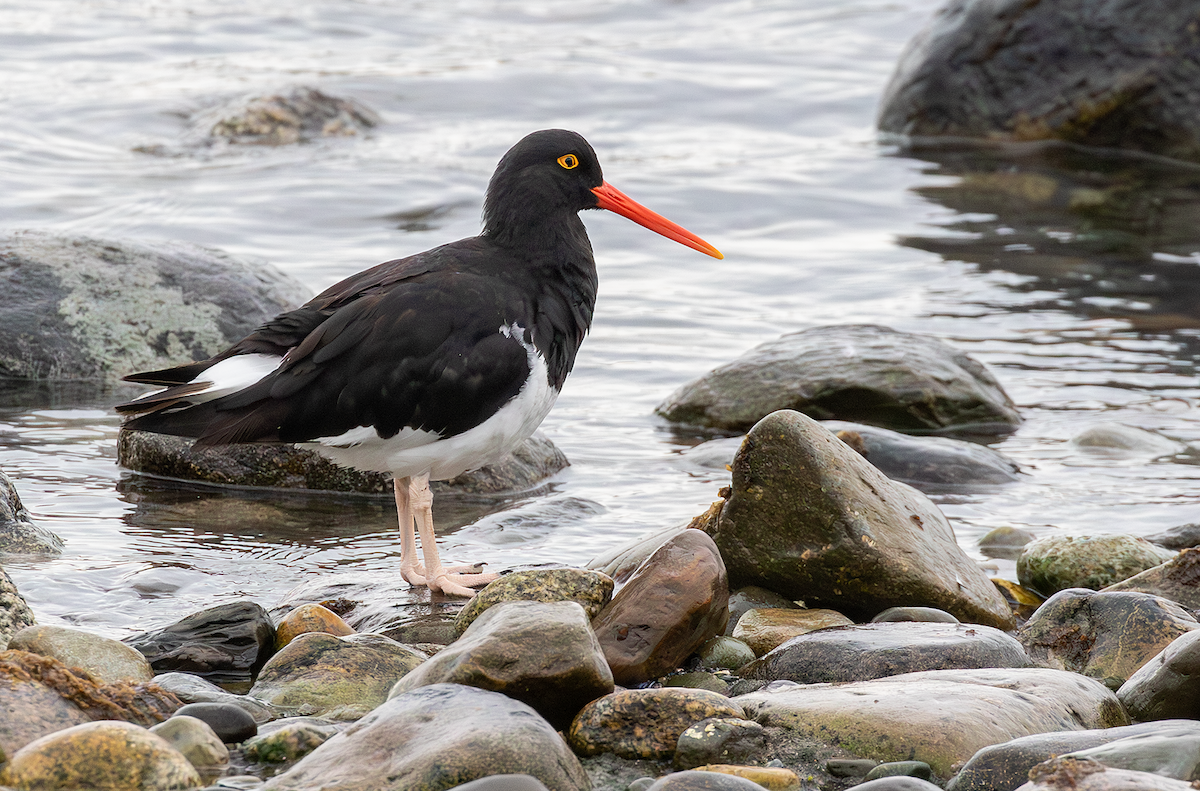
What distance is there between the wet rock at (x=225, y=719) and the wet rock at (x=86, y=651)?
1.05 feet

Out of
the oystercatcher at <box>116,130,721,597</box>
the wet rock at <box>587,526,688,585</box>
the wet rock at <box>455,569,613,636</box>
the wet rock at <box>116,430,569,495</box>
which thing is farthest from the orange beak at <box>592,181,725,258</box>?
the wet rock at <box>455,569,613,636</box>

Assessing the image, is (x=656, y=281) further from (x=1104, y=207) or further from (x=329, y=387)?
(x=329, y=387)

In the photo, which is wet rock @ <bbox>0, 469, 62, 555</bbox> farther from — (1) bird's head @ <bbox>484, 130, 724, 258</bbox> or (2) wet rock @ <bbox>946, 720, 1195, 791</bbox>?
(2) wet rock @ <bbox>946, 720, 1195, 791</bbox>

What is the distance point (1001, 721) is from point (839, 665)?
26.3 inches

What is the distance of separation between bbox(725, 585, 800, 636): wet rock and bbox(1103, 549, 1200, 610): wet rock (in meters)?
1.28

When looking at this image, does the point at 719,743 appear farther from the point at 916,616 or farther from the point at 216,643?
the point at 216,643

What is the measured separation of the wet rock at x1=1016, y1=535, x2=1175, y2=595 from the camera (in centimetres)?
545

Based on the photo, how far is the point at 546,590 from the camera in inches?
172

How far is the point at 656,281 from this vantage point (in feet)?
37.2

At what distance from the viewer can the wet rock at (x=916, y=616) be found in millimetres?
4746

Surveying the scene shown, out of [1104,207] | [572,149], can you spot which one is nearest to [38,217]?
[572,149]

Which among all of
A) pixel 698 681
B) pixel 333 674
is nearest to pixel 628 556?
pixel 698 681

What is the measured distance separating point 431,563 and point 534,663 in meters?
1.66

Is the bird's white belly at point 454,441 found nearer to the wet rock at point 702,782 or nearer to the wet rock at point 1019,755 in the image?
the wet rock at point 702,782
